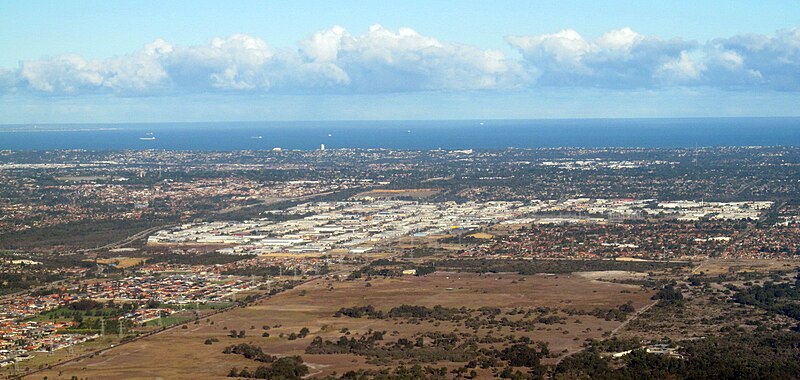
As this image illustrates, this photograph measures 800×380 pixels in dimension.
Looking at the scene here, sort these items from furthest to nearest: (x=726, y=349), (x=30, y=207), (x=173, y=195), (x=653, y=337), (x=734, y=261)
→ (x=173, y=195)
(x=30, y=207)
(x=734, y=261)
(x=653, y=337)
(x=726, y=349)

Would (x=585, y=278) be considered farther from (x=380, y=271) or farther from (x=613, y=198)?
(x=613, y=198)

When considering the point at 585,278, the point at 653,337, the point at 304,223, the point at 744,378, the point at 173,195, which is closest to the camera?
the point at 744,378

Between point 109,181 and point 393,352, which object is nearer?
point 393,352

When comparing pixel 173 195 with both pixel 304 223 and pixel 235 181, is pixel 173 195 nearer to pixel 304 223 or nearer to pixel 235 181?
pixel 235 181

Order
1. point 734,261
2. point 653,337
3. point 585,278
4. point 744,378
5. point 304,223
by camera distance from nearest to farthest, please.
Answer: point 744,378
point 653,337
point 585,278
point 734,261
point 304,223

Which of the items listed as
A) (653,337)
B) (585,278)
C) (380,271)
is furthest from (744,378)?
(380,271)

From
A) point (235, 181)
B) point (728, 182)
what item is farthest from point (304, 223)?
point (728, 182)
